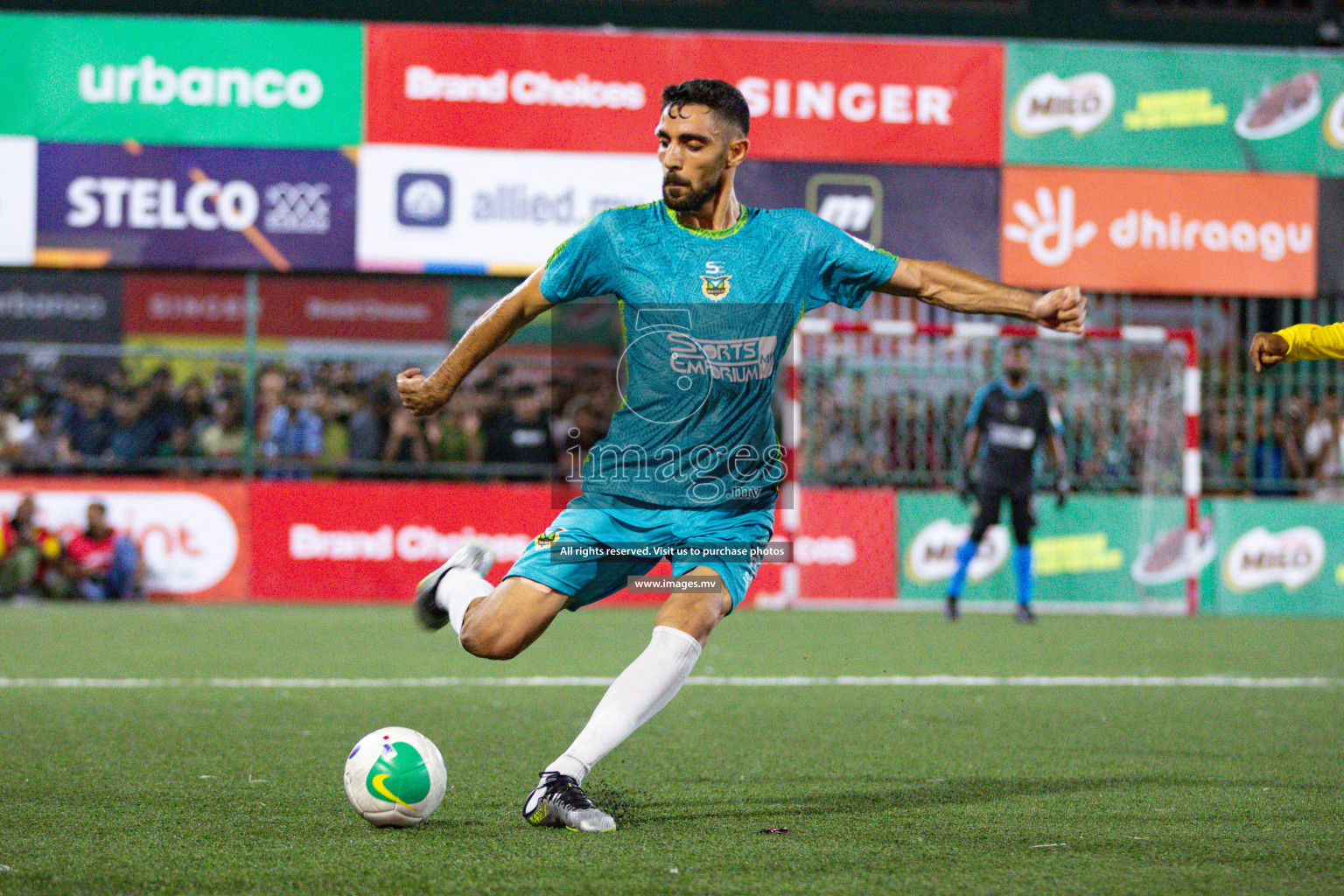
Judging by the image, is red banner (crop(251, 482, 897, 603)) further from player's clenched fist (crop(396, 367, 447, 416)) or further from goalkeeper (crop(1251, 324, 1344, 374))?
player's clenched fist (crop(396, 367, 447, 416))

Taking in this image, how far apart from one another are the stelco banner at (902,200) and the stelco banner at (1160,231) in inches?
10.1

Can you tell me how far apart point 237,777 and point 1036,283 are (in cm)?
1131

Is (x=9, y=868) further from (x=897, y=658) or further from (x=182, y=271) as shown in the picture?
(x=182, y=271)

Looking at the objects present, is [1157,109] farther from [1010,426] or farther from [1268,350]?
[1268,350]

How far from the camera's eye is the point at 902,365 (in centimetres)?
1422

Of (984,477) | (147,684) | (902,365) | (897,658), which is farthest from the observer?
(902,365)

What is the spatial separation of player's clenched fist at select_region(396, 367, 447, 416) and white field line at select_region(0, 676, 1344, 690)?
3.60 meters

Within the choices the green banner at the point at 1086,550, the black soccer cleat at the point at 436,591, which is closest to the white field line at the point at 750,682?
the black soccer cleat at the point at 436,591

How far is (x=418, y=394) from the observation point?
4602mm

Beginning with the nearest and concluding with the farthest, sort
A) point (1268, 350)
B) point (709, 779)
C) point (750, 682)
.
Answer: point (709, 779)
point (1268, 350)
point (750, 682)

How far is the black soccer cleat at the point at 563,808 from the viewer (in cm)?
420

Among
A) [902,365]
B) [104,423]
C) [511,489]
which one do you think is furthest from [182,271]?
[902,365]

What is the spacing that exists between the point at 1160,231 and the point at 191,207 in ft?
30.5

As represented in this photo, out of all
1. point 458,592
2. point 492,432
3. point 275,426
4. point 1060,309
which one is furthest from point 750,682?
point 275,426
